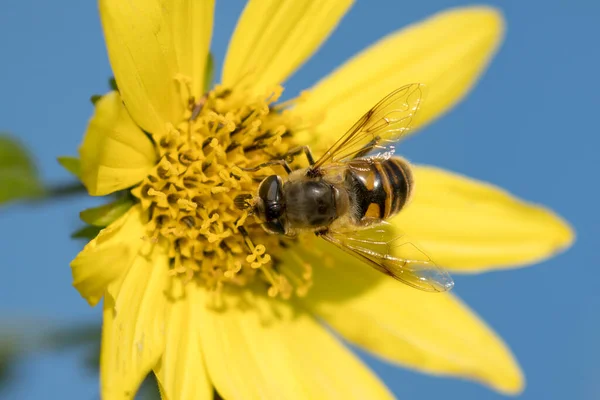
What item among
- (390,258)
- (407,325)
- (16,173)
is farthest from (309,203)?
(16,173)

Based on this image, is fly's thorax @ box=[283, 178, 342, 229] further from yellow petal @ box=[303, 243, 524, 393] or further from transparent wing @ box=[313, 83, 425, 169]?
yellow petal @ box=[303, 243, 524, 393]

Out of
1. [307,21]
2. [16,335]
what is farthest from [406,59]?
[16,335]

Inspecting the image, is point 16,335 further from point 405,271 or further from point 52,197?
point 405,271

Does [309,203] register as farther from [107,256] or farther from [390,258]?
[107,256]

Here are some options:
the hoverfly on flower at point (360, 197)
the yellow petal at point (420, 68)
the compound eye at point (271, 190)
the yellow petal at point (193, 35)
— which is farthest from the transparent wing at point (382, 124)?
the yellow petal at point (193, 35)

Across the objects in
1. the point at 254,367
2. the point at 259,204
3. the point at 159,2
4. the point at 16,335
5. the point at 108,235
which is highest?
the point at 159,2

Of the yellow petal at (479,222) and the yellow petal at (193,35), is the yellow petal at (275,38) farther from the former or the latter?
the yellow petal at (479,222)
